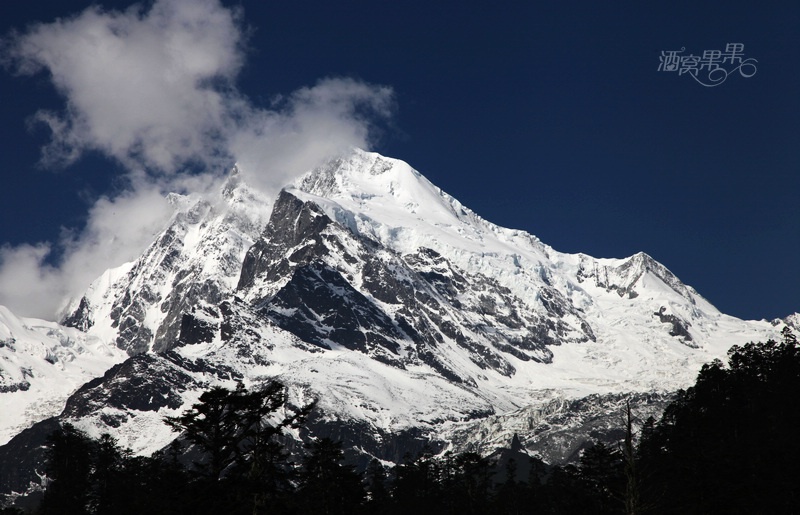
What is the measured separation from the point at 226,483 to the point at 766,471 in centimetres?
5157

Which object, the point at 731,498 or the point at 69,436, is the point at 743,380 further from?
the point at 69,436

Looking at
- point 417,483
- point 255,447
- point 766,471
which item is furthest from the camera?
point 417,483

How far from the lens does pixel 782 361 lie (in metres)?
141

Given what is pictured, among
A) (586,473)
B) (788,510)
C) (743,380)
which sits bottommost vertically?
(788,510)

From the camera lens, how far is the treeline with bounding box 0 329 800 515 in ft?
201

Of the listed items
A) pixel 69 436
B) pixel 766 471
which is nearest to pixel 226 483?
pixel 766 471

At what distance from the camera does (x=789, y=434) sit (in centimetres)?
10806

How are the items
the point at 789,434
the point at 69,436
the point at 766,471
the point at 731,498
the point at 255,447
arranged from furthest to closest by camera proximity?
1. the point at 69,436
2. the point at 789,434
3. the point at 766,471
4. the point at 731,498
5. the point at 255,447

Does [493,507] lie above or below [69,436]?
below

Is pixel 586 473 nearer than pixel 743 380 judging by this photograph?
Yes

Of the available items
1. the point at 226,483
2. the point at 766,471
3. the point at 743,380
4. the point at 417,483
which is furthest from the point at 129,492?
the point at 743,380

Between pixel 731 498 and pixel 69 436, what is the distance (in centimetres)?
8827

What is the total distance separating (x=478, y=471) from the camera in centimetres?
11738

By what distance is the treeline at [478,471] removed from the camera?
61.2 meters
